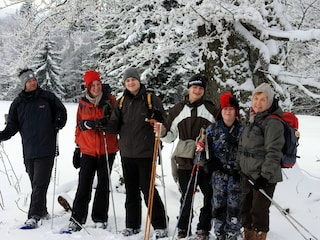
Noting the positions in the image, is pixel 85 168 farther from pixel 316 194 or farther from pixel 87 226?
pixel 316 194

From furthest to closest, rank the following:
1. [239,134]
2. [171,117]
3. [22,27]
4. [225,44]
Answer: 1. [22,27]
2. [225,44]
3. [171,117]
4. [239,134]

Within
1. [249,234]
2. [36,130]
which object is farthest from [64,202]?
[249,234]

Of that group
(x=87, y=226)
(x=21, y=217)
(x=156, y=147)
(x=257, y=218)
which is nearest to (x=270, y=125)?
(x=257, y=218)

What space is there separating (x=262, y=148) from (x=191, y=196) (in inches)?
42.2

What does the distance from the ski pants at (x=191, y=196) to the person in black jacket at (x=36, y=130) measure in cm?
180

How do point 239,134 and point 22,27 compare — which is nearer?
point 239,134

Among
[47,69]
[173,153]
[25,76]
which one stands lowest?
[173,153]

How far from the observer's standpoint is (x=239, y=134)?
4184 mm

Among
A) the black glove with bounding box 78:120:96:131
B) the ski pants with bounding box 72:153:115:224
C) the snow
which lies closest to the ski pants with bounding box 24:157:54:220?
the snow

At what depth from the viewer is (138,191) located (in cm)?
463

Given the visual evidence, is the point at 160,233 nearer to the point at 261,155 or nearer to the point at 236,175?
the point at 236,175

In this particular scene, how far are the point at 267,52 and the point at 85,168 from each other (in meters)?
2.91

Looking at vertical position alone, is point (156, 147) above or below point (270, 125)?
below

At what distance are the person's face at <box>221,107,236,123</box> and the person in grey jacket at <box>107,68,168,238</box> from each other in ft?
2.33
